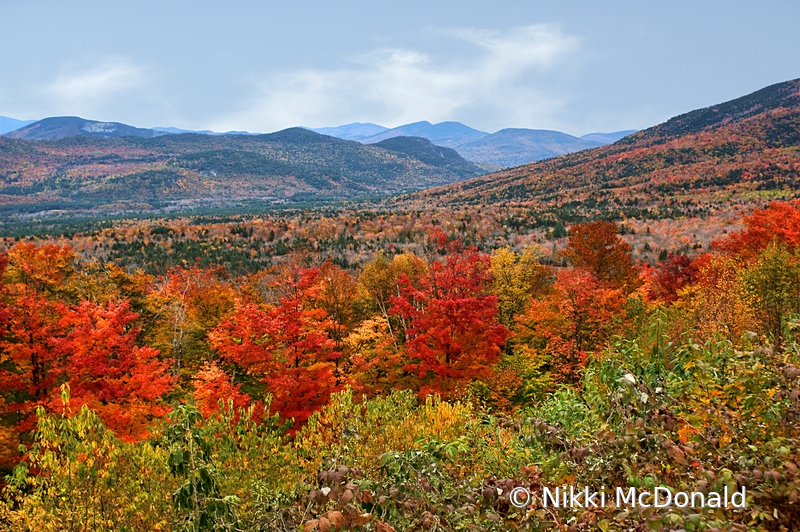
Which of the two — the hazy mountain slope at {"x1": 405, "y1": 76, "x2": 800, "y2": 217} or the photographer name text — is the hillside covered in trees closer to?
the photographer name text

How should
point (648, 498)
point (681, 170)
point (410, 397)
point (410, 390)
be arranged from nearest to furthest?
point (648, 498)
point (410, 397)
point (410, 390)
point (681, 170)

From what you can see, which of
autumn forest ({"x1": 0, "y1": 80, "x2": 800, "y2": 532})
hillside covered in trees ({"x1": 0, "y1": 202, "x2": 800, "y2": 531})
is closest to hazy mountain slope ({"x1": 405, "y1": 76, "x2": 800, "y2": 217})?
autumn forest ({"x1": 0, "y1": 80, "x2": 800, "y2": 532})

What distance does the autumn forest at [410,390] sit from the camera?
3916mm

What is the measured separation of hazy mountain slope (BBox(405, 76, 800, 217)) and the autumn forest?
36437mm

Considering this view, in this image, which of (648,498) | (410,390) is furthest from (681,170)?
(648,498)

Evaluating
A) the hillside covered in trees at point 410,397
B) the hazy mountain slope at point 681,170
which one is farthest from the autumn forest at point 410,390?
the hazy mountain slope at point 681,170

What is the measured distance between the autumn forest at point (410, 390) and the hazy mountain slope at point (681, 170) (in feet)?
120

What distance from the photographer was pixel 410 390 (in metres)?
14.4

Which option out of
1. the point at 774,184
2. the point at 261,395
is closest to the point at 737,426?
the point at 261,395

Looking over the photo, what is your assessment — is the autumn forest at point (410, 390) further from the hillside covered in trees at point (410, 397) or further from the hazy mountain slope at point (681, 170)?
the hazy mountain slope at point (681, 170)

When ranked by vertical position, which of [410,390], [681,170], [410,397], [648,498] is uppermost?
[681,170]

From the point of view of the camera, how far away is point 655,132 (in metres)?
166

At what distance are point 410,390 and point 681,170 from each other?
123 m

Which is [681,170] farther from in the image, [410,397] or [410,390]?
[410,397]
